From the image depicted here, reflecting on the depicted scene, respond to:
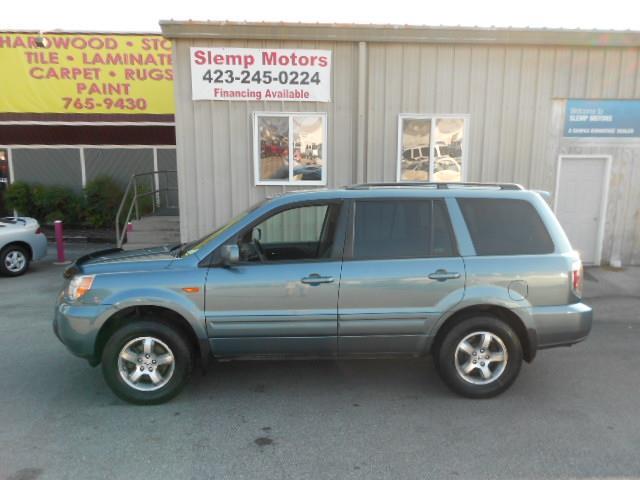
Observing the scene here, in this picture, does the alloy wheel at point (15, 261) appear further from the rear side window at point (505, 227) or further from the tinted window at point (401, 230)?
the rear side window at point (505, 227)

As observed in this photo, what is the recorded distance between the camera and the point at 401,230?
3826 millimetres

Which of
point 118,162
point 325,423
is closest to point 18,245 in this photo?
point 118,162

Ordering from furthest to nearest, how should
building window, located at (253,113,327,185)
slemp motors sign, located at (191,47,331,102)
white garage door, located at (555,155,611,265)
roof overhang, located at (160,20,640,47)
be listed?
white garage door, located at (555,155,611,265) < building window, located at (253,113,327,185) < slemp motors sign, located at (191,47,331,102) < roof overhang, located at (160,20,640,47)

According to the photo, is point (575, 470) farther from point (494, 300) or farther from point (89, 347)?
point (89, 347)

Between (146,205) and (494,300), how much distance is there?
10205 mm

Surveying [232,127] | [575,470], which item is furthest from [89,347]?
[232,127]

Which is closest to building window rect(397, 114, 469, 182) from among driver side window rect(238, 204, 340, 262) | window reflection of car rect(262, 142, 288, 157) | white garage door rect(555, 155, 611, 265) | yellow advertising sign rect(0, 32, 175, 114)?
white garage door rect(555, 155, 611, 265)

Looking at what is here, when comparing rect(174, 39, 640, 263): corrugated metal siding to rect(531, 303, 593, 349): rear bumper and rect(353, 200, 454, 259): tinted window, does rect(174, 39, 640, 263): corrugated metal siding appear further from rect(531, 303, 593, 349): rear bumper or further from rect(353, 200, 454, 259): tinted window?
rect(531, 303, 593, 349): rear bumper

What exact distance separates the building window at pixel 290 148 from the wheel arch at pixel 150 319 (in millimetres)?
4773

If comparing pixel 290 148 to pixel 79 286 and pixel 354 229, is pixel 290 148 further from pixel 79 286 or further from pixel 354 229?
pixel 79 286

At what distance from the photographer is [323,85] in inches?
315

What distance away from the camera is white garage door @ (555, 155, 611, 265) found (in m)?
8.55

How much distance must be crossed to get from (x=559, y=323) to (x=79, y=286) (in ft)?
13.1

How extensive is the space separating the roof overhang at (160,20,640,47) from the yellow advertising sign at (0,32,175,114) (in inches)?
184
